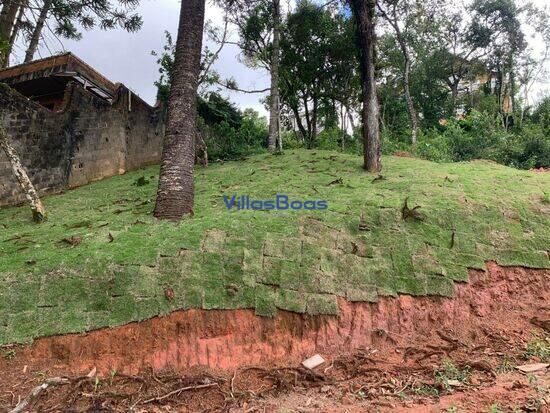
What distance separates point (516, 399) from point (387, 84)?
20.7 metres

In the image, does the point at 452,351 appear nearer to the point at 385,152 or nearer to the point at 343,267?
the point at 343,267

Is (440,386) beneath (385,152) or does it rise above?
beneath

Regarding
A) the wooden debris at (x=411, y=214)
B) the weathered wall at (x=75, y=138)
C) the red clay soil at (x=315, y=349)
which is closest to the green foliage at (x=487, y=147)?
the wooden debris at (x=411, y=214)

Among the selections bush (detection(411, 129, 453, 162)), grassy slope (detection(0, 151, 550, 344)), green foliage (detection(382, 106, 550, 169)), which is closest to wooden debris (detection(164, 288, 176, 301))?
grassy slope (detection(0, 151, 550, 344))

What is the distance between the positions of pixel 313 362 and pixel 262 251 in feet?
4.91

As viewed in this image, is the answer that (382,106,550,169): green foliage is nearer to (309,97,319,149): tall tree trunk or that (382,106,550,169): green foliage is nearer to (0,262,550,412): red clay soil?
(309,97,319,149): tall tree trunk

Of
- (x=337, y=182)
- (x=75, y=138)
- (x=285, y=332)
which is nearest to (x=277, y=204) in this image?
(x=337, y=182)

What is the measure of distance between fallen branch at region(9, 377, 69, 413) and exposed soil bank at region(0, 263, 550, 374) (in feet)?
0.65

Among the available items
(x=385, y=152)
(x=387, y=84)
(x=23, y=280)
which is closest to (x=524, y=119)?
(x=387, y=84)

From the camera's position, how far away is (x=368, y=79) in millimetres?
9000

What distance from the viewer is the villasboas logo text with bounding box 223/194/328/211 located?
6.55 meters

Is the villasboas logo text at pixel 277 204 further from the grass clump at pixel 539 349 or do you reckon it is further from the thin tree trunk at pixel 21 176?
the grass clump at pixel 539 349

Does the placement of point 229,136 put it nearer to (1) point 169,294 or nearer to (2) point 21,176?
(2) point 21,176

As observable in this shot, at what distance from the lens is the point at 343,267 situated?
546 centimetres
